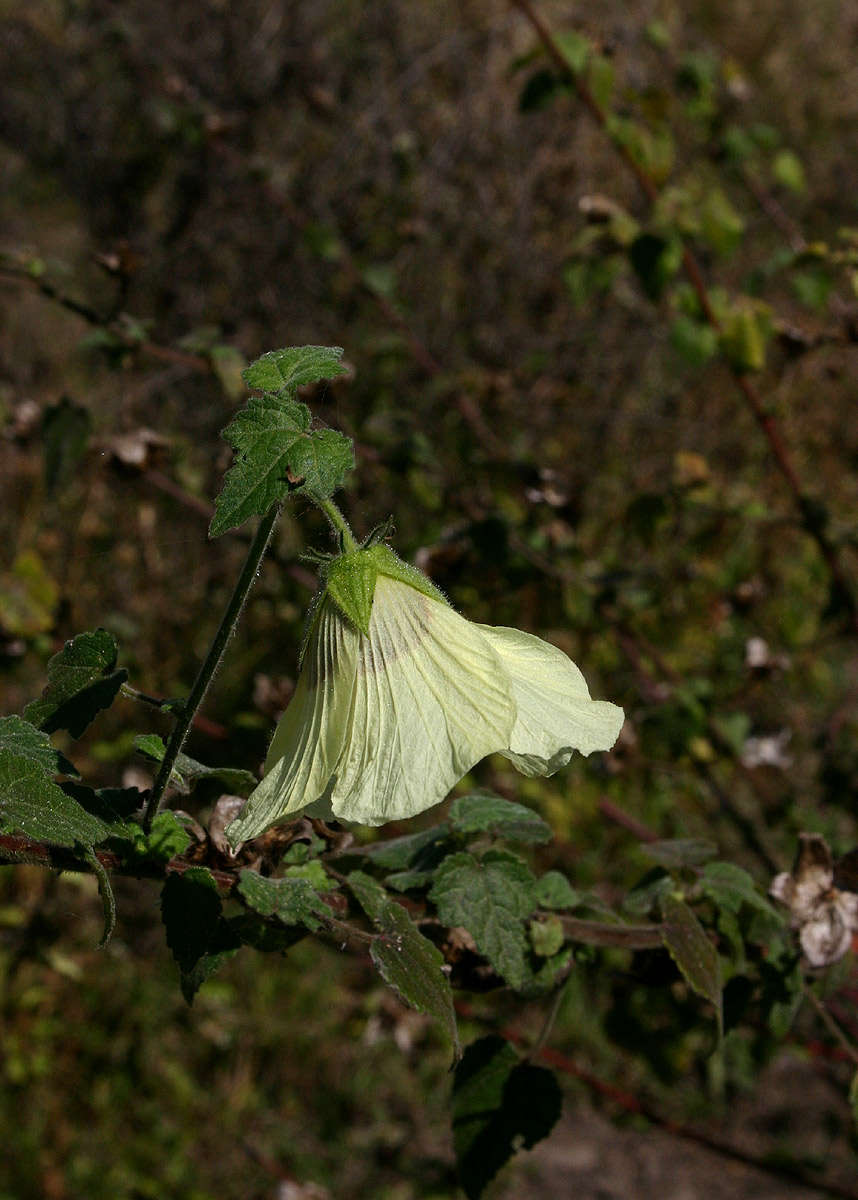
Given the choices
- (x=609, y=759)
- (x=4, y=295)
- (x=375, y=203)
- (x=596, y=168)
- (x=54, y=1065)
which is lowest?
(x=54, y=1065)

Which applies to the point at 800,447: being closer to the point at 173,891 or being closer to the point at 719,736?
the point at 719,736

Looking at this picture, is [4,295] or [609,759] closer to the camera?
[609,759]

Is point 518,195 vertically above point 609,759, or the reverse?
point 518,195

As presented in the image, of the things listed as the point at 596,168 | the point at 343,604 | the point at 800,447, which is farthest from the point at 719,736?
the point at 596,168

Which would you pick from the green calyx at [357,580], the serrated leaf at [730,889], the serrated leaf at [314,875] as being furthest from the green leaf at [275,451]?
the serrated leaf at [730,889]

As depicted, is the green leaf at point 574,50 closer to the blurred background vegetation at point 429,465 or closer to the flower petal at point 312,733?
the blurred background vegetation at point 429,465

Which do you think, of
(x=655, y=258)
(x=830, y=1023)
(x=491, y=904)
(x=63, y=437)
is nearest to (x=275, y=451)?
(x=491, y=904)

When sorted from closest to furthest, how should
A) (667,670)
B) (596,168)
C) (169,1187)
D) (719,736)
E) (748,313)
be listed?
(748,313)
(719,736)
(667,670)
(169,1187)
(596,168)
